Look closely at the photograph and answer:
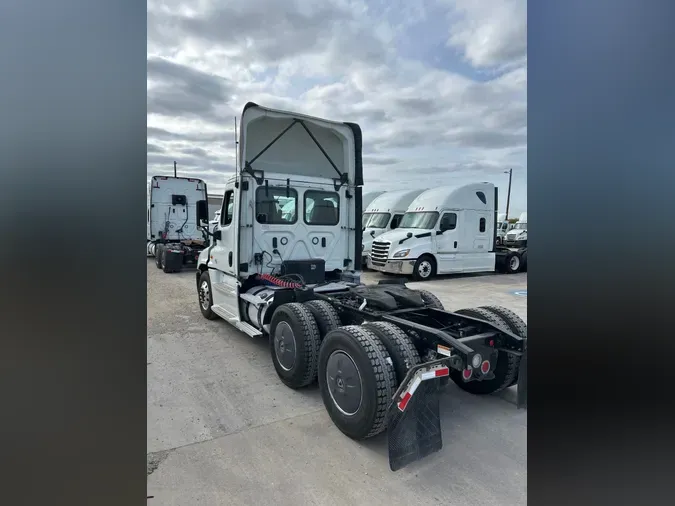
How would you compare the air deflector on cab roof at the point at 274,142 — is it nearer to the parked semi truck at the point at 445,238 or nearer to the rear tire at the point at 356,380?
the rear tire at the point at 356,380

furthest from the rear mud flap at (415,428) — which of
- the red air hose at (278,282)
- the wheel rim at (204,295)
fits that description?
the wheel rim at (204,295)

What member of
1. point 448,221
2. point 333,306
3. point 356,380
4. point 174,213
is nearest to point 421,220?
point 448,221

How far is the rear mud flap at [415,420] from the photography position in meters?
2.77

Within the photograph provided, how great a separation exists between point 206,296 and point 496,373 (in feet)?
17.7

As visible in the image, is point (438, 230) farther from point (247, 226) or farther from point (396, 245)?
point (247, 226)

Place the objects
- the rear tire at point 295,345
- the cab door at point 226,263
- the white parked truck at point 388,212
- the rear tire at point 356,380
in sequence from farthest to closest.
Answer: the white parked truck at point 388,212, the cab door at point 226,263, the rear tire at point 295,345, the rear tire at point 356,380

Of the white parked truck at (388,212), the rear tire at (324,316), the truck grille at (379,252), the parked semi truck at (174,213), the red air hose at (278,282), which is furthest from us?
the white parked truck at (388,212)

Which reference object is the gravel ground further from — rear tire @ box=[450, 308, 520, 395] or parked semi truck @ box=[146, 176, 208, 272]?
parked semi truck @ box=[146, 176, 208, 272]

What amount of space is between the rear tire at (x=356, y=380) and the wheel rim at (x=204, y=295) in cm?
426

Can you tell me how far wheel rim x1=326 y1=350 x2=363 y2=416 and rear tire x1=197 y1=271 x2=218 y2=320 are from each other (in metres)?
4.21

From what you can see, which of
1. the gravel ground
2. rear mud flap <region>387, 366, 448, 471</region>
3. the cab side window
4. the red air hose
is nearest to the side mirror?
the red air hose

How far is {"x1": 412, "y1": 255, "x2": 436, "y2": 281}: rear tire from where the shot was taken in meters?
13.4
